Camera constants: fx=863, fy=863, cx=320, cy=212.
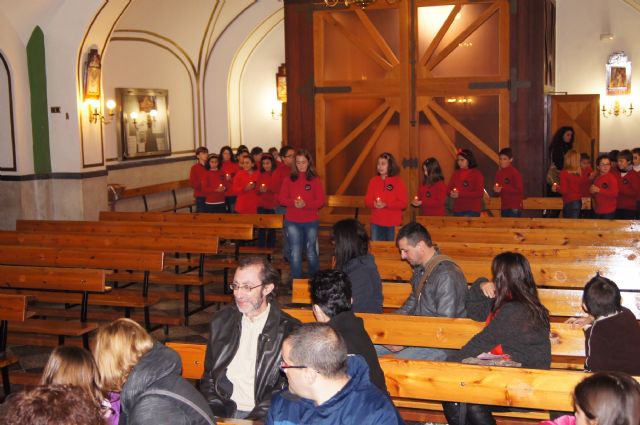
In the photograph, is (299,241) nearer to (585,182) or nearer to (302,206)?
(302,206)

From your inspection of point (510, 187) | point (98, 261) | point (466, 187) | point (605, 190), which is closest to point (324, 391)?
point (98, 261)

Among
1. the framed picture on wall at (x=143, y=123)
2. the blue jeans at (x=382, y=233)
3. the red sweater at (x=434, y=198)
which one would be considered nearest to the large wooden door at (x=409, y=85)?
the red sweater at (x=434, y=198)

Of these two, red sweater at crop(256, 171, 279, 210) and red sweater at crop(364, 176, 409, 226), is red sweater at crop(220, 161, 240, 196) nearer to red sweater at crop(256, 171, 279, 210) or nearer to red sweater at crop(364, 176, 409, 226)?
red sweater at crop(256, 171, 279, 210)

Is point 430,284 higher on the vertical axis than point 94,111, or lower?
lower

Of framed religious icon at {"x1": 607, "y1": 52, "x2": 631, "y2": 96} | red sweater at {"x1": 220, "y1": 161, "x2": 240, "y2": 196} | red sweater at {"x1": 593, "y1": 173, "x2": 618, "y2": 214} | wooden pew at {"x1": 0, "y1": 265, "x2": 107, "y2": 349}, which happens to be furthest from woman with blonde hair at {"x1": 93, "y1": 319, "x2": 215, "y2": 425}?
framed religious icon at {"x1": 607, "y1": 52, "x2": 631, "y2": 96}

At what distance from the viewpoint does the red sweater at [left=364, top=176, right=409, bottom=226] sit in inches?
396

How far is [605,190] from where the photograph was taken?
1152 cm

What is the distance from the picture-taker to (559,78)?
19.8m

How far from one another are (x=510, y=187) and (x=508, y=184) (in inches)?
2.4

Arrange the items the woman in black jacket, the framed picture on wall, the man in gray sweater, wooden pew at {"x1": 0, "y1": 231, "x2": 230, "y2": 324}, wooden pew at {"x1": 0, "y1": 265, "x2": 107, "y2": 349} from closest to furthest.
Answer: the woman in black jacket → the man in gray sweater → wooden pew at {"x1": 0, "y1": 265, "x2": 107, "y2": 349} → wooden pew at {"x1": 0, "y1": 231, "x2": 230, "y2": 324} → the framed picture on wall

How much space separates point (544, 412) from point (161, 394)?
271 centimetres

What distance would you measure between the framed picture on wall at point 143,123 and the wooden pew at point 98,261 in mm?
7780

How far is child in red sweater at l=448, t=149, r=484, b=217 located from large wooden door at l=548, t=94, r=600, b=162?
6045 mm

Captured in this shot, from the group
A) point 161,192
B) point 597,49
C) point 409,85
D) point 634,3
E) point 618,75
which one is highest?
point 634,3
